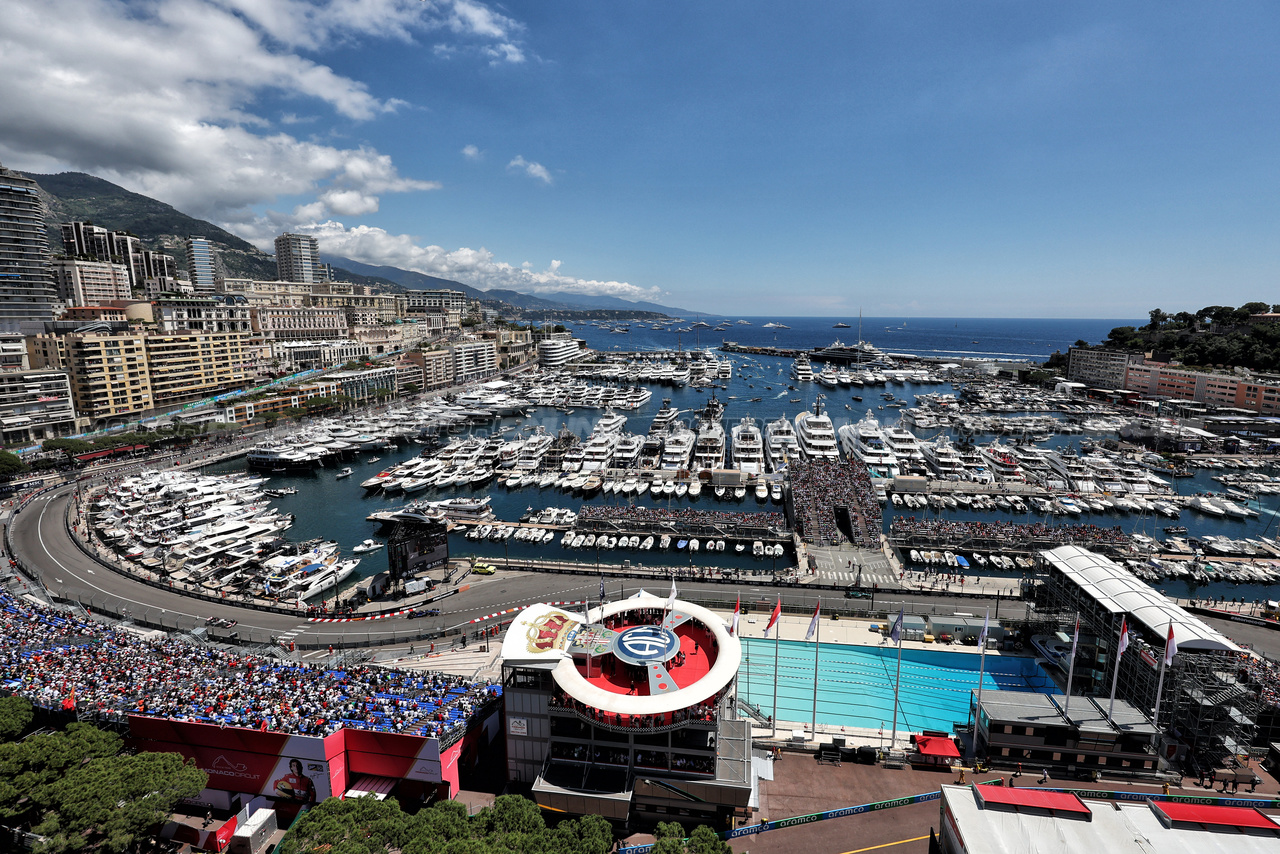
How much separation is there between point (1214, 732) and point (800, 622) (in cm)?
1709

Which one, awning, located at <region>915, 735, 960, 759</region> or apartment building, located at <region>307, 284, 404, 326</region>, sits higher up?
apartment building, located at <region>307, 284, 404, 326</region>

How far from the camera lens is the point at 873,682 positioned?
1121 inches

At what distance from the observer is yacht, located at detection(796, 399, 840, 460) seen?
69.6m

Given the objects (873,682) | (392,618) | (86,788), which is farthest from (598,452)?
(86,788)

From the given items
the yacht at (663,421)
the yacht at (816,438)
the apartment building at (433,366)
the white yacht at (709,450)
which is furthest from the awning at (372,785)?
the apartment building at (433,366)

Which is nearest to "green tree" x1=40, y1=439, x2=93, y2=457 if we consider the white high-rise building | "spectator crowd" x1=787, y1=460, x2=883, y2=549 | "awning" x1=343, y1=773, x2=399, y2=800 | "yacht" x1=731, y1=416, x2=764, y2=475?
the white high-rise building

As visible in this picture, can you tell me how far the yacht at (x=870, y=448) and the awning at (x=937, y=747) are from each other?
43.6 meters

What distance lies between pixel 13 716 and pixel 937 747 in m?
35.4

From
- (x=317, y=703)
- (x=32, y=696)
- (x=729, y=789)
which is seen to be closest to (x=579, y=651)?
(x=729, y=789)

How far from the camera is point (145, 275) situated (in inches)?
5906

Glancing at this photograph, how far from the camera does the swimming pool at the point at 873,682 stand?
86.1 feet

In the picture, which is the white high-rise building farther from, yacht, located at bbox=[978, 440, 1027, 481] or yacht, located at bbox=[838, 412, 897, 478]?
yacht, located at bbox=[978, 440, 1027, 481]

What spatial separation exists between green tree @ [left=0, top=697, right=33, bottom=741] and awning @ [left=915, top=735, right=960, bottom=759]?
34.3m

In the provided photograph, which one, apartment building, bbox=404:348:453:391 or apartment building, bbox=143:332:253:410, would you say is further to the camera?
apartment building, bbox=404:348:453:391
